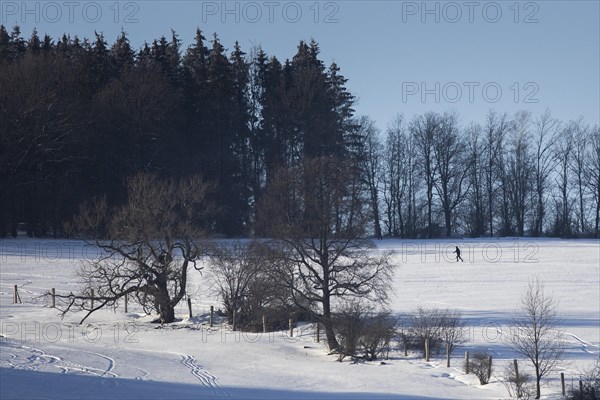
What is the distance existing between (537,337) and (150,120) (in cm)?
4555

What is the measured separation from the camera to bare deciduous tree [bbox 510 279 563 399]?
2492 centimetres

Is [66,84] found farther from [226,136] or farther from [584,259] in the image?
[584,259]

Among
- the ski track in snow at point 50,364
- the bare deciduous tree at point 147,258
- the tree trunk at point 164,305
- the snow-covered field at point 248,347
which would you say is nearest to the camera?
the snow-covered field at point 248,347

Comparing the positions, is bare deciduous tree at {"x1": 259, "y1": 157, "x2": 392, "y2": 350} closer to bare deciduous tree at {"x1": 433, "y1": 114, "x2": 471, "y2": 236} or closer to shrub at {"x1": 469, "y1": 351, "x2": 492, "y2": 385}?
shrub at {"x1": 469, "y1": 351, "x2": 492, "y2": 385}

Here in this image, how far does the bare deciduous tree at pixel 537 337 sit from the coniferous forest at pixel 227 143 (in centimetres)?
2075

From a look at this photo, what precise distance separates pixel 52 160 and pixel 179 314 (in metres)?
25.4

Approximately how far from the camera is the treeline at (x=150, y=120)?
59.6 metres

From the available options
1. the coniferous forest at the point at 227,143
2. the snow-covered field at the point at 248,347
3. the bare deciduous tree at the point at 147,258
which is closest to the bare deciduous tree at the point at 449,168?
the coniferous forest at the point at 227,143

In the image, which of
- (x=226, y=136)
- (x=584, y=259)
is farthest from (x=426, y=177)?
(x=584, y=259)

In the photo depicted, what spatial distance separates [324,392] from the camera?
2303 centimetres

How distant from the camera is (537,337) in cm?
2489

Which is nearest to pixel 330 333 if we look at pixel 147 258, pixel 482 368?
pixel 482 368

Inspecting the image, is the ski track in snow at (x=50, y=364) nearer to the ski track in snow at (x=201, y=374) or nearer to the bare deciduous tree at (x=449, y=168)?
the ski track in snow at (x=201, y=374)

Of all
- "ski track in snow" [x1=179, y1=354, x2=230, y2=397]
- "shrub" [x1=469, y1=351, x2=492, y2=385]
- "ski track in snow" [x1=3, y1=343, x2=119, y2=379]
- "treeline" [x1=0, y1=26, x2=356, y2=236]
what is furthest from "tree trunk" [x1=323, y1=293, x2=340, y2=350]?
"treeline" [x1=0, y1=26, x2=356, y2=236]
